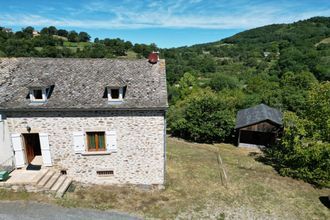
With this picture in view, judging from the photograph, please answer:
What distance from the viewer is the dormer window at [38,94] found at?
43.5 feet

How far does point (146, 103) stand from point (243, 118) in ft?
57.5

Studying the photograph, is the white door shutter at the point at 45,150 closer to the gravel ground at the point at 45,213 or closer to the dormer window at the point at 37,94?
the dormer window at the point at 37,94

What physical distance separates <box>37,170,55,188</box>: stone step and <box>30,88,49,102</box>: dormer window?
406 centimetres

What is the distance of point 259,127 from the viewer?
2581 cm

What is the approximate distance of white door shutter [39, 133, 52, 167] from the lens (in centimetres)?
1355

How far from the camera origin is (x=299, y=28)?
148250 millimetres

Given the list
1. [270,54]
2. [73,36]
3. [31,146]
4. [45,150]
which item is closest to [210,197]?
[45,150]

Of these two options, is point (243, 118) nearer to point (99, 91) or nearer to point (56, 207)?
point (99, 91)

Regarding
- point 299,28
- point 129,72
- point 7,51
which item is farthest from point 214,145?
point 299,28

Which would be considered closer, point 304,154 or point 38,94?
point 38,94

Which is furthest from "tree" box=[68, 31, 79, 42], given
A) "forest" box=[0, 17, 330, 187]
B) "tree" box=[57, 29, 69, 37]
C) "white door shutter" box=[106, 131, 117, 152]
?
"white door shutter" box=[106, 131, 117, 152]

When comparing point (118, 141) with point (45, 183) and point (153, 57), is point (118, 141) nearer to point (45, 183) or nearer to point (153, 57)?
point (45, 183)

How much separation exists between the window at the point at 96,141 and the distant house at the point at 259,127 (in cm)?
1649

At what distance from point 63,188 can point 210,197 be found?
26.3 ft
